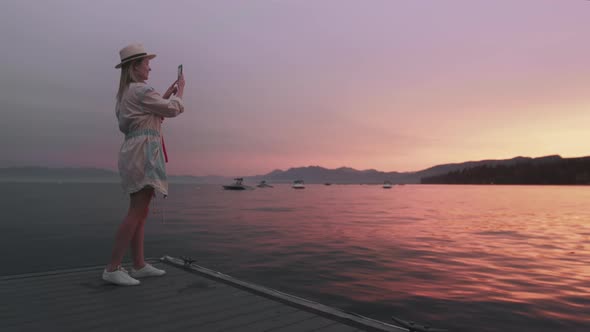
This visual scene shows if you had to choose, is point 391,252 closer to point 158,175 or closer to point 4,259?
point 158,175

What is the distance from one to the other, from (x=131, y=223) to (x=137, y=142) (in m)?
1.10

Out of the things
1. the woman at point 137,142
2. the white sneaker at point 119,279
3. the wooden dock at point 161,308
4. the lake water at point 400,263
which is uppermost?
the woman at point 137,142

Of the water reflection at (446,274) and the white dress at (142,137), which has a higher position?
the white dress at (142,137)

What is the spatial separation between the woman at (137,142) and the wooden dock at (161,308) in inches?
20.8

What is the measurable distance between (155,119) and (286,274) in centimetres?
586

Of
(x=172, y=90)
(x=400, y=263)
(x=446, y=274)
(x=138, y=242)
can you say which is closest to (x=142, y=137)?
(x=172, y=90)

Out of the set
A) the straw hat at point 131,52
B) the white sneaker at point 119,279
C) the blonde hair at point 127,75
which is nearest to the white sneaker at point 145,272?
the white sneaker at point 119,279

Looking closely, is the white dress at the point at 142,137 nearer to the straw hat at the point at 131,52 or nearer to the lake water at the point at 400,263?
the straw hat at the point at 131,52

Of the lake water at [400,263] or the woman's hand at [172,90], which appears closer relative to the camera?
the woman's hand at [172,90]

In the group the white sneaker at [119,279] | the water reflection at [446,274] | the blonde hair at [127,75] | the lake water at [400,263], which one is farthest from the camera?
the lake water at [400,263]

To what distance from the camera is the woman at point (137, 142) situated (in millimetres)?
4270

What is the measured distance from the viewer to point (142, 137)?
4344 mm

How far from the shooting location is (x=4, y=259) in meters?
12.0

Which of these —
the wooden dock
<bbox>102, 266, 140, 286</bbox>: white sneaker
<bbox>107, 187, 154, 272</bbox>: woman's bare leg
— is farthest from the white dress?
the wooden dock
